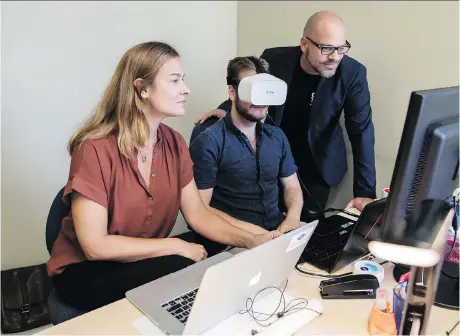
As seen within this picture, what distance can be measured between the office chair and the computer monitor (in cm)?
99

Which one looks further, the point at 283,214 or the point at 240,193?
the point at 283,214

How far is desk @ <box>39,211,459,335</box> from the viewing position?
1048mm

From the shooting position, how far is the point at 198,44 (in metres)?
2.94

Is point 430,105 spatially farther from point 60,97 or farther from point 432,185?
point 60,97

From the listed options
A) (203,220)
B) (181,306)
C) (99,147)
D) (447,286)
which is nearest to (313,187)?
(203,220)

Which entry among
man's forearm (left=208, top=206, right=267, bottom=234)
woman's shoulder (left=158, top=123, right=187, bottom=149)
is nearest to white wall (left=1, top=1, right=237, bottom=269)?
woman's shoulder (left=158, top=123, right=187, bottom=149)

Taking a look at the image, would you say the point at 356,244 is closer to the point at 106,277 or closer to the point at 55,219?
the point at 106,277

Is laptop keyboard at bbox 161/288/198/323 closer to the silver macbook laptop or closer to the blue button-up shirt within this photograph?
the silver macbook laptop

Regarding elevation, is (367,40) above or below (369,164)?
above

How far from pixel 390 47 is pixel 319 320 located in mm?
1521

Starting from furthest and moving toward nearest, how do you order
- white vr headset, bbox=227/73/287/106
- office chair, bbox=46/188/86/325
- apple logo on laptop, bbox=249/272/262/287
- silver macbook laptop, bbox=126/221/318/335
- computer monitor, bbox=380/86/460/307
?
white vr headset, bbox=227/73/287/106, office chair, bbox=46/188/86/325, apple logo on laptop, bbox=249/272/262/287, silver macbook laptop, bbox=126/221/318/335, computer monitor, bbox=380/86/460/307

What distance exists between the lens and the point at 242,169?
1.86 metres

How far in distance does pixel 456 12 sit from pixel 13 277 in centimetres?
239

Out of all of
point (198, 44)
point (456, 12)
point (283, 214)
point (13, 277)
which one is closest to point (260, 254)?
point (283, 214)
